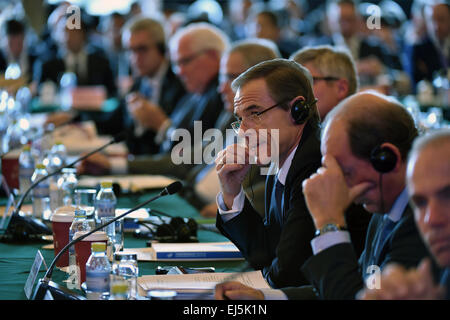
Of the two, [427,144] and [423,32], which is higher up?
[423,32]

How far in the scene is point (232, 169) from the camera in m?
2.19

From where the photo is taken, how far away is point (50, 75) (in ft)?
24.9

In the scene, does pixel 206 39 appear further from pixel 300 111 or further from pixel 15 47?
pixel 15 47

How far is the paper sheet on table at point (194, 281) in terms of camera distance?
6.04 ft

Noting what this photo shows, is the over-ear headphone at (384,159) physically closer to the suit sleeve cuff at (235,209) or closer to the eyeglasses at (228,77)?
the suit sleeve cuff at (235,209)

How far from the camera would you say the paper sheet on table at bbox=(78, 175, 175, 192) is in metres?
3.68

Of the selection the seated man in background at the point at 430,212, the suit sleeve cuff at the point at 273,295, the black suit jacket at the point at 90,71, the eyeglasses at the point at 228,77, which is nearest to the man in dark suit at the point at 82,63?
the black suit jacket at the point at 90,71

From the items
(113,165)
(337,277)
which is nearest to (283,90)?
(337,277)

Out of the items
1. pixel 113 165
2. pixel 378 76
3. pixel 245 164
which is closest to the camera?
pixel 245 164

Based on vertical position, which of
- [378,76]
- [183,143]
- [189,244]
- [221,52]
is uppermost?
[378,76]

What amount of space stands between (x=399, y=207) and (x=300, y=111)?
59 cm

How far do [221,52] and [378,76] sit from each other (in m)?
2.21

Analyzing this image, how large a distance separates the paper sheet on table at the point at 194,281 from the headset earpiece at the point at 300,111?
0.45 metres

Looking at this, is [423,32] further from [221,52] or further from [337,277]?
[337,277]
